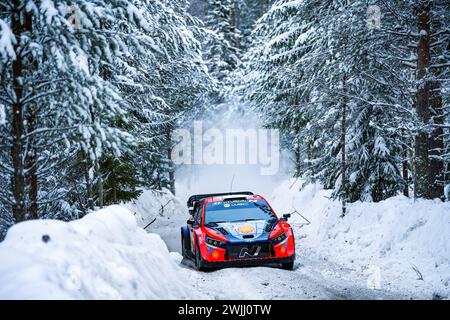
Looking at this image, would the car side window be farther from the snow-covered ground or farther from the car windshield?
the snow-covered ground

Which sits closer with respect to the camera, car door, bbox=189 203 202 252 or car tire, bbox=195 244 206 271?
car tire, bbox=195 244 206 271

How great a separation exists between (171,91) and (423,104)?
14.9 meters

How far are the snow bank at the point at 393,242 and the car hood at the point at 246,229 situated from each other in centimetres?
244

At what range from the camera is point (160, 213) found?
26688 mm

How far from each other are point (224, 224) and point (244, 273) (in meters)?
1.75

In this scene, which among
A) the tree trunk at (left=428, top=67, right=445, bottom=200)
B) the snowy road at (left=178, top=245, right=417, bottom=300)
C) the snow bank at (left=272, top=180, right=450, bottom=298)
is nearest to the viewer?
the snowy road at (left=178, top=245, right=417, bottom=300)

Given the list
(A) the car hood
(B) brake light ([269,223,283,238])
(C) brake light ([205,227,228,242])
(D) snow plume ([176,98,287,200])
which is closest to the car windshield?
(A) the car hood

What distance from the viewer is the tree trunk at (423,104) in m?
12.1

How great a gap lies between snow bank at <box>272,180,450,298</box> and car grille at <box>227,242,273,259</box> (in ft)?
7.77

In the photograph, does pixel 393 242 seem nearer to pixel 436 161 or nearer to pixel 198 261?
pixel 436 161

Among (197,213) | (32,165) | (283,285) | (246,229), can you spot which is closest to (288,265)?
(246,229)

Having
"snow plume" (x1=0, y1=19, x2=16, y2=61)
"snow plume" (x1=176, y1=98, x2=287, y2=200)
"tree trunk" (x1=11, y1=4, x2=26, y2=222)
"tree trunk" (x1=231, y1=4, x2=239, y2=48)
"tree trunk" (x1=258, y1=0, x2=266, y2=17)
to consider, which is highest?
"tree trunk" (x1=258, y1=0, x2=266, y2=17)

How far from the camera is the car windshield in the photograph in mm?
11117

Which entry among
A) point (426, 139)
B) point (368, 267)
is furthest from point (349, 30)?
point (368, 267)
